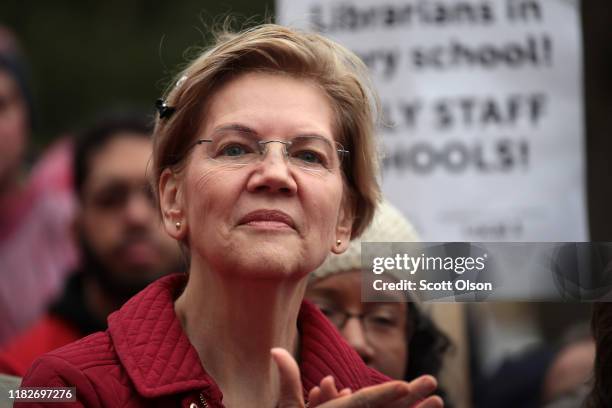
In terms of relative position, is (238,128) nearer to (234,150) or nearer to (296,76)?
(234,150)

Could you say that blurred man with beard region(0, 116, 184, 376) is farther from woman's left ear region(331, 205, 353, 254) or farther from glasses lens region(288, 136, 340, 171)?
glasses lens region(288, 136, 340, 171)

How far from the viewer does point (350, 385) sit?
265 centimetres

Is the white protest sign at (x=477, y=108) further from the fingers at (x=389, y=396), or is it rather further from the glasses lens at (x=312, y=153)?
the fingers at (x=389, y=396)

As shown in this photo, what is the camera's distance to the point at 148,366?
8.10 ft

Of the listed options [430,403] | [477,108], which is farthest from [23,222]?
[430,403]

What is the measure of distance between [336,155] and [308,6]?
2.21 m

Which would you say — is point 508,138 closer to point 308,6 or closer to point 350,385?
point 308,6

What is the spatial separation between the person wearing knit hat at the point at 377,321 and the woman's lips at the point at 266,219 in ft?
1.48

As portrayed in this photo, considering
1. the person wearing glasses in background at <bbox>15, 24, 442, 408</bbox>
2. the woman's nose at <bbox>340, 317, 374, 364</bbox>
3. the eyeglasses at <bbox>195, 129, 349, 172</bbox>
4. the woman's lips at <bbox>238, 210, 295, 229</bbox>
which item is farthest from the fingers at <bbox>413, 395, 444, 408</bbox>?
the woman's nose at <bbox>340, 317, 374, 364</bbox>

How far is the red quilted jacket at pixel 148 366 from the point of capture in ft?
7.89

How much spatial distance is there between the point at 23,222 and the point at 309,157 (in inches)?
182

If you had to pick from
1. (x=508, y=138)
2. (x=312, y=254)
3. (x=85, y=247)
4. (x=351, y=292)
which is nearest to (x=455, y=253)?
(x=312, y=254)

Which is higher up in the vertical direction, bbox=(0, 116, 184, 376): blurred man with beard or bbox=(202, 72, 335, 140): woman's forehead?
bbox=(202, 72, 335, 140): woman's forehead

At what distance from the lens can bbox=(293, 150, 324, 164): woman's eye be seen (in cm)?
260
